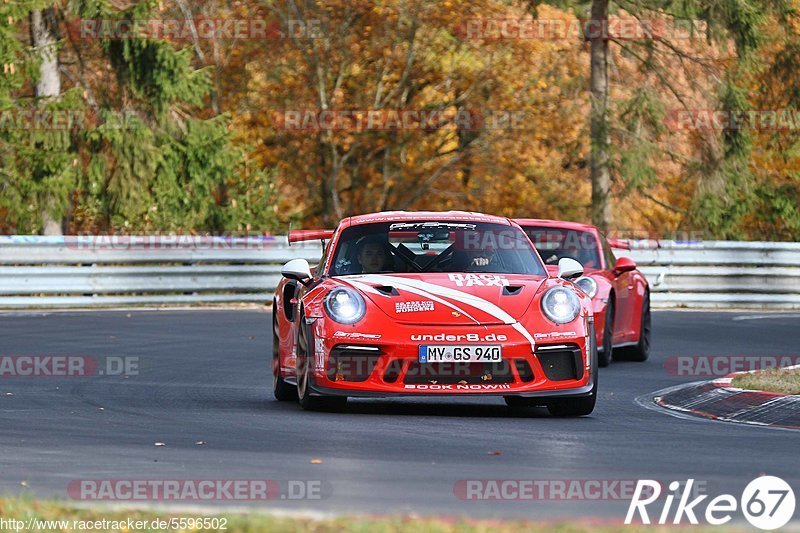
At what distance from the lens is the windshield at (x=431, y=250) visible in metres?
12.2

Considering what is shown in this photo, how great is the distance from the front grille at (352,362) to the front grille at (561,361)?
1092 millimetres

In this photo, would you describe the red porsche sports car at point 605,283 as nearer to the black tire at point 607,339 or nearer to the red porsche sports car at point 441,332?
the black tire at point 607,339

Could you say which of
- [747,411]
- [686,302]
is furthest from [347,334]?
[686,302]

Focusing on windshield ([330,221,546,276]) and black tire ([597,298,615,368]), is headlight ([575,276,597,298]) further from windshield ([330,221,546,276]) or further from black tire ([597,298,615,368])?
windshield ([330,221,546,276])

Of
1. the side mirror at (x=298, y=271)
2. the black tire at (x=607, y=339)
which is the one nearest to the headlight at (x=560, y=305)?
the side mirror at (x=298, y=271)

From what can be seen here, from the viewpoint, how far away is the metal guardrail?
26203 mm

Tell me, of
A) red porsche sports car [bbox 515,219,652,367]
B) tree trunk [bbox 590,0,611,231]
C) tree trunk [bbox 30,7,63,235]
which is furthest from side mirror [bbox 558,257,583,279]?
tree trunk [bbox 590,0,611,231]

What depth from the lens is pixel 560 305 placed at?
37.7 feet

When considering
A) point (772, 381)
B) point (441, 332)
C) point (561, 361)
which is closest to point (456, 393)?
point (441, 332)

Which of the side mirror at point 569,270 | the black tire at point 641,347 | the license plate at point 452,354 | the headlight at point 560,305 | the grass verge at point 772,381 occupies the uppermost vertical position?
the side mirror at point 569,270

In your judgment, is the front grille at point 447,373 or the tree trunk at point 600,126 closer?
the front grille at point 447,373

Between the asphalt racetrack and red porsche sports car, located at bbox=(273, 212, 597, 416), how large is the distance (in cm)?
24

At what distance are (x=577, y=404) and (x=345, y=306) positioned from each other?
1.75 meters

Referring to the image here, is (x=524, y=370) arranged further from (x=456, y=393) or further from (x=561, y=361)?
(x=456, y=393)
